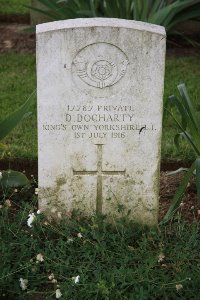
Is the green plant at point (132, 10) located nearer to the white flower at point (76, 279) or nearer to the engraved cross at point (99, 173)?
the engraved cross at point (99, 173)

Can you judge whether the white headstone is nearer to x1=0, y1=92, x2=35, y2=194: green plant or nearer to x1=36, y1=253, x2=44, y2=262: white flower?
x1=0, y1=92, x2=35, y2=194: green plant

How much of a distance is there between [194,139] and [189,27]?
494 cm

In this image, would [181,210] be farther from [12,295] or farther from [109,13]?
[109,13]

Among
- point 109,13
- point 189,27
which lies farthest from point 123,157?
point 189,27

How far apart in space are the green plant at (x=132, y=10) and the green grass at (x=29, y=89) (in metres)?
0.51

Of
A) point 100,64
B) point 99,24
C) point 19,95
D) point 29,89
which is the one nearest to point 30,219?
point 100,64

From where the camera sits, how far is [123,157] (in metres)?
4.21

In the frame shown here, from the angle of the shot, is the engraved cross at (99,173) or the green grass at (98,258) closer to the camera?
the green grass at (98,258)

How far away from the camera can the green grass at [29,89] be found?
5510mm

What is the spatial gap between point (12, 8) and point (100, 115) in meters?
7.55

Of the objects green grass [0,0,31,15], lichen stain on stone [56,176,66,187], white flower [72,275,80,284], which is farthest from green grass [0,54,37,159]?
green grass [0,0,31,15]

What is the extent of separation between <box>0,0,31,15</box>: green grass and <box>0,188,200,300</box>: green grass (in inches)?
274

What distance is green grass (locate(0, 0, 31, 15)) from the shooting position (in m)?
10.9

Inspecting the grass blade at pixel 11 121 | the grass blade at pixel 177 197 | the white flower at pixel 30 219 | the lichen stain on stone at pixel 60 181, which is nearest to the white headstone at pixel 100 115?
the lichen stain on stone at pixel 60 181
